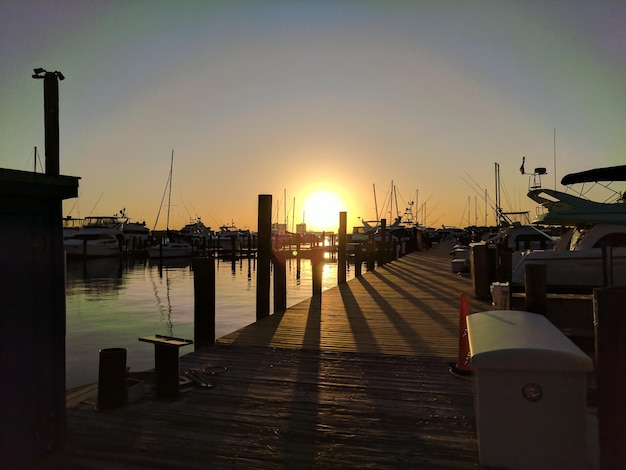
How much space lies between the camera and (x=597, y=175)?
1533 cm

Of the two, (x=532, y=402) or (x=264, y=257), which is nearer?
(x=532, y=402)

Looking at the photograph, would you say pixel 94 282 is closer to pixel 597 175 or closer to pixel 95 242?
pixel 95 242

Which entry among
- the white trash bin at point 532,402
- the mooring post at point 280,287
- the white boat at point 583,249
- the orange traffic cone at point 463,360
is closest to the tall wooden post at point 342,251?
the mooring post at point 280,287

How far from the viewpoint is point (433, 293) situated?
14.6 metres

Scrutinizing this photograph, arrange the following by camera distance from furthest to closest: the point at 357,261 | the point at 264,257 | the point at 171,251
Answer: the point at 171,251 < the point at 357,261 < the point at 264,257

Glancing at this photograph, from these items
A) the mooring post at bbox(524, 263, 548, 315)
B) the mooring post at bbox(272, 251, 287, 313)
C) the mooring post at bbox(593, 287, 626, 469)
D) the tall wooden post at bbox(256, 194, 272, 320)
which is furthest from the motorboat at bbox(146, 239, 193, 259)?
the mooring post at bbox(593, 287, 626, 469)

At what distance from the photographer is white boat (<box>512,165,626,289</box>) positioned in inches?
368

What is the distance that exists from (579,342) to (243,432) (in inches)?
219

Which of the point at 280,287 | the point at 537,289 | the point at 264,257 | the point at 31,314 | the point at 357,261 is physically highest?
the point at 264,257

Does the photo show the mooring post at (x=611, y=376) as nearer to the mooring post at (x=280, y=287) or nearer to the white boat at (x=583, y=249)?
the white boat at (x=583, y=249)

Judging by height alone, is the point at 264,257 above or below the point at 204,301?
above

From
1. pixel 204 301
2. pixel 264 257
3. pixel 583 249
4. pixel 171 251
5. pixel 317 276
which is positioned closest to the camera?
pixel 204 301

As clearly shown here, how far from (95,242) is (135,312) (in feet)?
Result: 138

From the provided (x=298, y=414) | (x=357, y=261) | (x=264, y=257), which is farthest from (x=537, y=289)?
(x=357, y=261)
